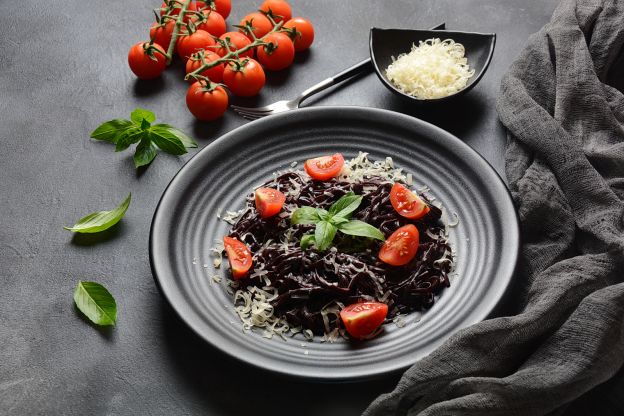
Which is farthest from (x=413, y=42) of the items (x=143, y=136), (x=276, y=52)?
(x=143, y=136)

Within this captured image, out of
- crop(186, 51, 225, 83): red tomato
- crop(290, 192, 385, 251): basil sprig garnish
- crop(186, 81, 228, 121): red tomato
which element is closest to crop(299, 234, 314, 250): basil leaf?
crop(290, 192, 385, 251): basil sprig garnish

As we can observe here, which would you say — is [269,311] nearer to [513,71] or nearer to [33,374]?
[33,374]

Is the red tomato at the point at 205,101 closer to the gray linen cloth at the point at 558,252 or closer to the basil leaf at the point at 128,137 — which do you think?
the basil leaf at the point at 128,137

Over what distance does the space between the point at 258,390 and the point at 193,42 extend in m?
2.24

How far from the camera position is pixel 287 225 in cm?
340

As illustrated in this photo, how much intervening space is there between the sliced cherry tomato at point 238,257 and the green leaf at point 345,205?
41cm

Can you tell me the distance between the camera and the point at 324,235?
3.20 meters

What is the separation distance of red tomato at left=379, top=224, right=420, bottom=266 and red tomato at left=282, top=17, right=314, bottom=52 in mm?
1773

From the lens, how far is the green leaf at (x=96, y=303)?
10.8ft

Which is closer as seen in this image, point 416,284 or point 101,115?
point 416,284

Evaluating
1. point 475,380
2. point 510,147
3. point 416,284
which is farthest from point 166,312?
point 510,147

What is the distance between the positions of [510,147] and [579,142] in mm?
320

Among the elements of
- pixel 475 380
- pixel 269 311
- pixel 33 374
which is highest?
pixel 475 380

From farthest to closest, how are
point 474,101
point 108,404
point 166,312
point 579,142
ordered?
point 474,101, point 579,142, point 166,312, point 108,404
